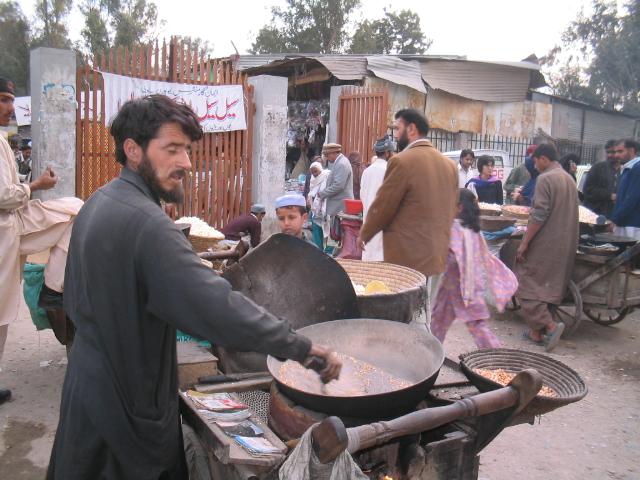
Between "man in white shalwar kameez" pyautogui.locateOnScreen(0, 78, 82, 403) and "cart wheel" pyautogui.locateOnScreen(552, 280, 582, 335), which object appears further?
"cart wheel" pyautogui.locateOnScreen(552, 280, 582, 335)

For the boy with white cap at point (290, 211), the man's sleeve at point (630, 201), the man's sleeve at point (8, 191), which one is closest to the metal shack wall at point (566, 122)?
the man's sleeve at point (630, 201)

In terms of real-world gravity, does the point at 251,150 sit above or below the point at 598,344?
above

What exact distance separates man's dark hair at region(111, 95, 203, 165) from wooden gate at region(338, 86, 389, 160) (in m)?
8.18

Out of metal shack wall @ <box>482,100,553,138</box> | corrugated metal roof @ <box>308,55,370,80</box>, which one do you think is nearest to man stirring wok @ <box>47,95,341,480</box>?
corrugated metal roof @ <box>308,55,370,80</box>

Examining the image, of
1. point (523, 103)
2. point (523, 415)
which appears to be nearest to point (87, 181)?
point (523, 415)

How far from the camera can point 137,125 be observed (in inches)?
63.3

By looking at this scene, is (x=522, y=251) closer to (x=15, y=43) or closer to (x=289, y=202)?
(x=289, y=202)

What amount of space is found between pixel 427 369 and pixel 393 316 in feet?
2.03

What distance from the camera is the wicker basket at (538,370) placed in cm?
203

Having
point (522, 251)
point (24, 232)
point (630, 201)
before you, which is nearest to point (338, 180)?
point (522, 251)

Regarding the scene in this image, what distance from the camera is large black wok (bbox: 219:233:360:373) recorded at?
258 cm

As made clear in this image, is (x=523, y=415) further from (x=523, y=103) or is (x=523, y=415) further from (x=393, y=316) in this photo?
(x=523, y=103)

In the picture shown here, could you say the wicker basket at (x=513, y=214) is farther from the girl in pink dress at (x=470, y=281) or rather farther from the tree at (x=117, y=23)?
the tree at (x=117, y=23)

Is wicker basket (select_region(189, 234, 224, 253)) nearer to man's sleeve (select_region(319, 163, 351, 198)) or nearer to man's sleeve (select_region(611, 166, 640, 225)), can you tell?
man's sleeve (select_region(319, 163, 351, 198))
